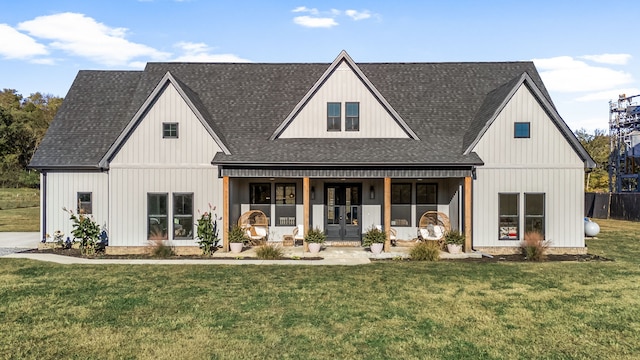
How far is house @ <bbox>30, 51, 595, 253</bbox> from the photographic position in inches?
671

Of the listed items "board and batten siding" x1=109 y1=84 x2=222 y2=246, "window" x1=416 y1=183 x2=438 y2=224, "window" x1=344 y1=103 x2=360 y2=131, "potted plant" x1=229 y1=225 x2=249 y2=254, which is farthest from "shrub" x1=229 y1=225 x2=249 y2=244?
"window" x1=416 y1=183 x2=438 y2=224

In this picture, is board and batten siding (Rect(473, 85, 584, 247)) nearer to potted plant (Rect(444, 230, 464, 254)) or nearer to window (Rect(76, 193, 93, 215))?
potted plant (Rect(444, 230, 464, 254))

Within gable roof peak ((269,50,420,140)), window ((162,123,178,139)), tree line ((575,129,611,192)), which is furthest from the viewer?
tree line ((575,129,611,192))

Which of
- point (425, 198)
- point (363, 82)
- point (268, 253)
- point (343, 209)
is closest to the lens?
point (268, 253)

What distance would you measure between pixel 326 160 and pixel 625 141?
3999 cm

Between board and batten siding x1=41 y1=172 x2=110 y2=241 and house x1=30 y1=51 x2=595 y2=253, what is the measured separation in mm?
52

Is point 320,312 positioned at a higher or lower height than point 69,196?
lower

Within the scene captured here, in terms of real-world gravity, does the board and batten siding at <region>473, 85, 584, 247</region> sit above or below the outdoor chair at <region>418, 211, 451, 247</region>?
above

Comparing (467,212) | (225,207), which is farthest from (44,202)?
(467,212)

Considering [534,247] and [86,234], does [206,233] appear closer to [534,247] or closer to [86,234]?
[86,234]

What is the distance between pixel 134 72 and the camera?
22.6 meters

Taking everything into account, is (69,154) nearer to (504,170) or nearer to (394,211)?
(394,211)

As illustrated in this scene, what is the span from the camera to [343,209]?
19297 mm

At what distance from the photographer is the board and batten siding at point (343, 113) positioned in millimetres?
18188
